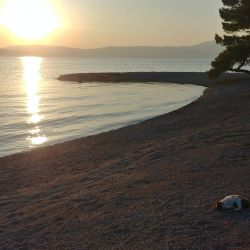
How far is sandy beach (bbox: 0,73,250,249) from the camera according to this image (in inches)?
376

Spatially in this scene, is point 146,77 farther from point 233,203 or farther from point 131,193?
point 233,203

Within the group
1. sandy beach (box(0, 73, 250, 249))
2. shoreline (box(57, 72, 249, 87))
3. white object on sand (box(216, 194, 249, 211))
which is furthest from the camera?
shoreline (box(57, 72, 249, 87))

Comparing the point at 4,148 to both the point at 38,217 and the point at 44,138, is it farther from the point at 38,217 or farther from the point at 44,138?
the point at 38,217

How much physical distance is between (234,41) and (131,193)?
62.8 feet

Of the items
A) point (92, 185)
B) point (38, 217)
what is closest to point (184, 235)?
point (38, 217)

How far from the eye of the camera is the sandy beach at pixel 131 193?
955 centimetres

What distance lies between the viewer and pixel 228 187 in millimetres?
12156

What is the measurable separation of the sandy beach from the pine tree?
232 inches

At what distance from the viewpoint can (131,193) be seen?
41.4 ft

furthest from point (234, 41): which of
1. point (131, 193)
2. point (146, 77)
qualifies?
point (146, 77)

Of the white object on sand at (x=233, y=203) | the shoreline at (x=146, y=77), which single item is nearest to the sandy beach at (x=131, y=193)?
the white object on sand at (x=233, y=203)

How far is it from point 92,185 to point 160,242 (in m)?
5.48

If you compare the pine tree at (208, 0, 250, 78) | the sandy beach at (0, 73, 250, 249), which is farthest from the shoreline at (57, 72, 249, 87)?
the sandy beach at (0, 73, 250, 249)

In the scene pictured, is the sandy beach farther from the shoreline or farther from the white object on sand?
the shoreline
